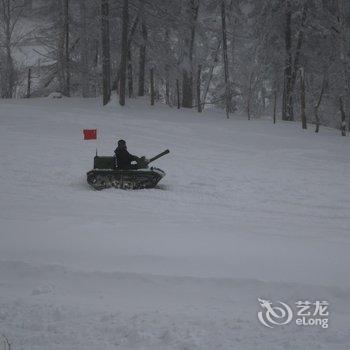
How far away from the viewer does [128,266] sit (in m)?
6.73

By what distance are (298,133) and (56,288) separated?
17739 mm

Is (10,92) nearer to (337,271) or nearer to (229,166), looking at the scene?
(229,166)

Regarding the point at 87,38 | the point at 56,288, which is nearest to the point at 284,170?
the point at 56,288

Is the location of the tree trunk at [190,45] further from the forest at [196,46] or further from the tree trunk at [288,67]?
the tree trunk at [288,67]

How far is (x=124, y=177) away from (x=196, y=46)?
22067 mm

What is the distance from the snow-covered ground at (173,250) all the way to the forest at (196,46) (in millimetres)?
10704

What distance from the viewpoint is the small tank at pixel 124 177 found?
38.1 feet

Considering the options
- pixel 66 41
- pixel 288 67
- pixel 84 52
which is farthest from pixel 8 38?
pixel 288 67

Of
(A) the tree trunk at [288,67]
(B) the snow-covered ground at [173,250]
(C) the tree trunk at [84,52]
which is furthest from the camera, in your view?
(C) the tree trunk at [84,52]

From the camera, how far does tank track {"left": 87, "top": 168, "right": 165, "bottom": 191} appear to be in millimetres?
11617

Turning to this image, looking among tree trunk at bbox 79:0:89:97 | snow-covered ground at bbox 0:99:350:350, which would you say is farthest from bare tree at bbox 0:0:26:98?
snow-covered ground at bbox 0:99:350:350

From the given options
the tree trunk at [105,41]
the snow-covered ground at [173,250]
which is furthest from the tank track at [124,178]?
the tree trunk at [105,41]

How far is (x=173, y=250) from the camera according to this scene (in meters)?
7.39

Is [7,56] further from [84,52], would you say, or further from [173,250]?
[173,250]
